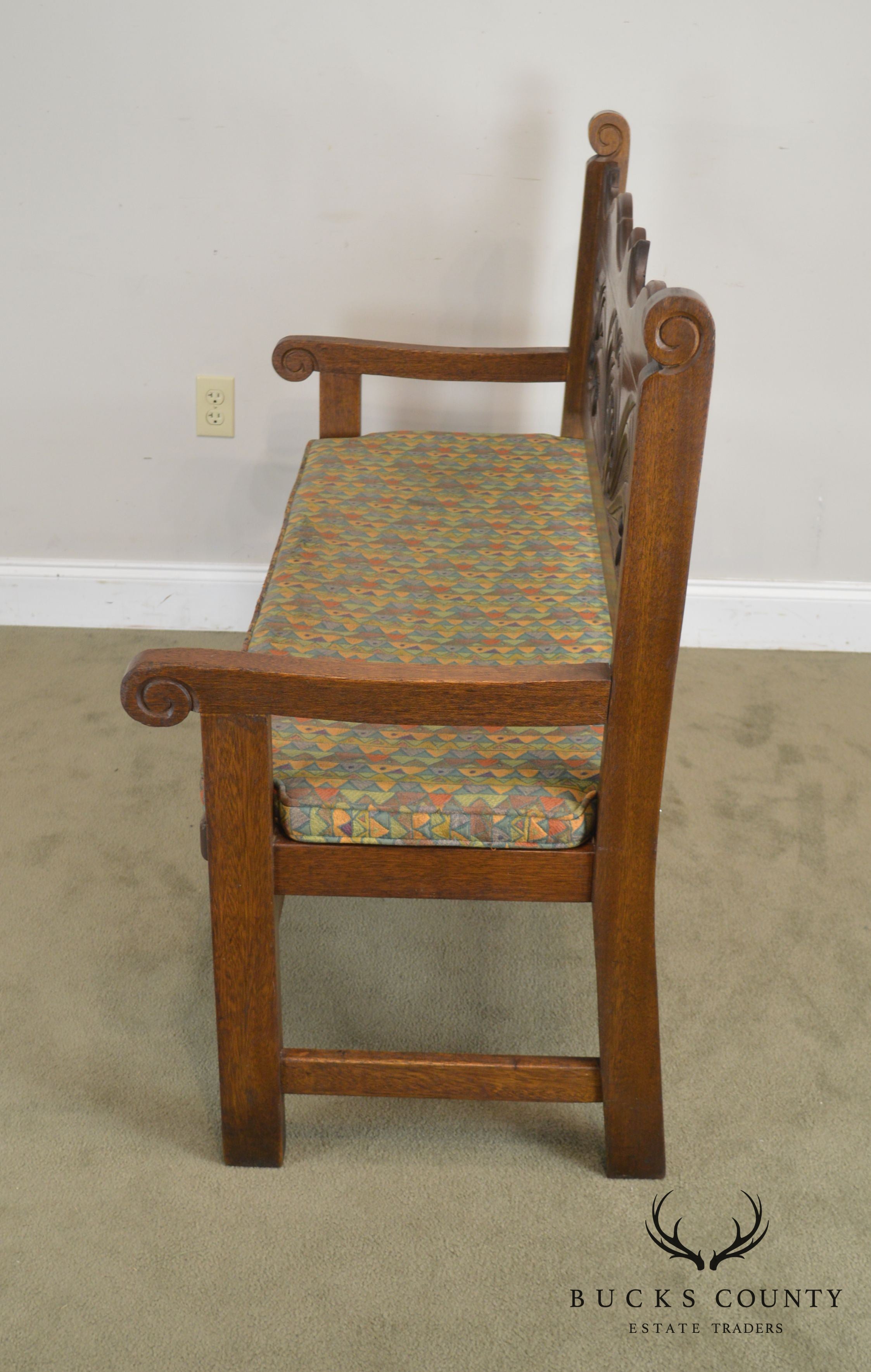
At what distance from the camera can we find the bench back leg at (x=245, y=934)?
1.12 meters

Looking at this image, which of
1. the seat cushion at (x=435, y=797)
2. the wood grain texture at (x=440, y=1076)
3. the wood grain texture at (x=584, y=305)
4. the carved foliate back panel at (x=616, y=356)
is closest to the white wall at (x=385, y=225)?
the wood grain texture at (x=584, y=305)

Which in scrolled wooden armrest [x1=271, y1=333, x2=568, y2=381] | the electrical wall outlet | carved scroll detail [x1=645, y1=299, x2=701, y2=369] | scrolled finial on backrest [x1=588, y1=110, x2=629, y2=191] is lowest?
the electrical wall outlet

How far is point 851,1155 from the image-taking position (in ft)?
4.35

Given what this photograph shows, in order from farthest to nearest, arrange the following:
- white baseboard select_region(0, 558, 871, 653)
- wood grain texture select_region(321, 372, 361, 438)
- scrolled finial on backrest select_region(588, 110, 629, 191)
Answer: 1. white baseboard select_region(0, 558, 871, 653)
2. wood grain texture select_region(321, 372, 361, 438)
3. scrolled finial on backrest select_region(588, 110, 629, 191)

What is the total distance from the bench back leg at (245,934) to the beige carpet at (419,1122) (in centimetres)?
6

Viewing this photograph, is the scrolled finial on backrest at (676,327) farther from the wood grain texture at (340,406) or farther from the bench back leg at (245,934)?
the wood grain texture at (340,406)

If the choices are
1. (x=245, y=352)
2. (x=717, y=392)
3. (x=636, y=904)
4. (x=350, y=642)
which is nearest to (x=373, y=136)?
(x=245, y=352)

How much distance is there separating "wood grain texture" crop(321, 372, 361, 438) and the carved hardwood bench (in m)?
0.40

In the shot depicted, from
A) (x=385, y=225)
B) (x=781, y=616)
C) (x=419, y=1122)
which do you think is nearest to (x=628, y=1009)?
(x=419, y=1122)

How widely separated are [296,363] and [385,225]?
1.55 ft

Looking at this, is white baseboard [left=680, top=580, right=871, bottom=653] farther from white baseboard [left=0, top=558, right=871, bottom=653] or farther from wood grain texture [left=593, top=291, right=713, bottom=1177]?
wood grain texture [left=593, top=291, right=713, bottom=1177]

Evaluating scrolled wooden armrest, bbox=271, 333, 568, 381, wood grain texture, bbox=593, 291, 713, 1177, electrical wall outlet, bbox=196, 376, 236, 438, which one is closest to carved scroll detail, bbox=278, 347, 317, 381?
scrolled wooden armrest, bbox=271, 333, 568, 381

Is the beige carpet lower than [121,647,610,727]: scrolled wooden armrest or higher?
lower

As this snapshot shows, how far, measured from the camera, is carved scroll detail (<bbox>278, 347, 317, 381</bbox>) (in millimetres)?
1798
